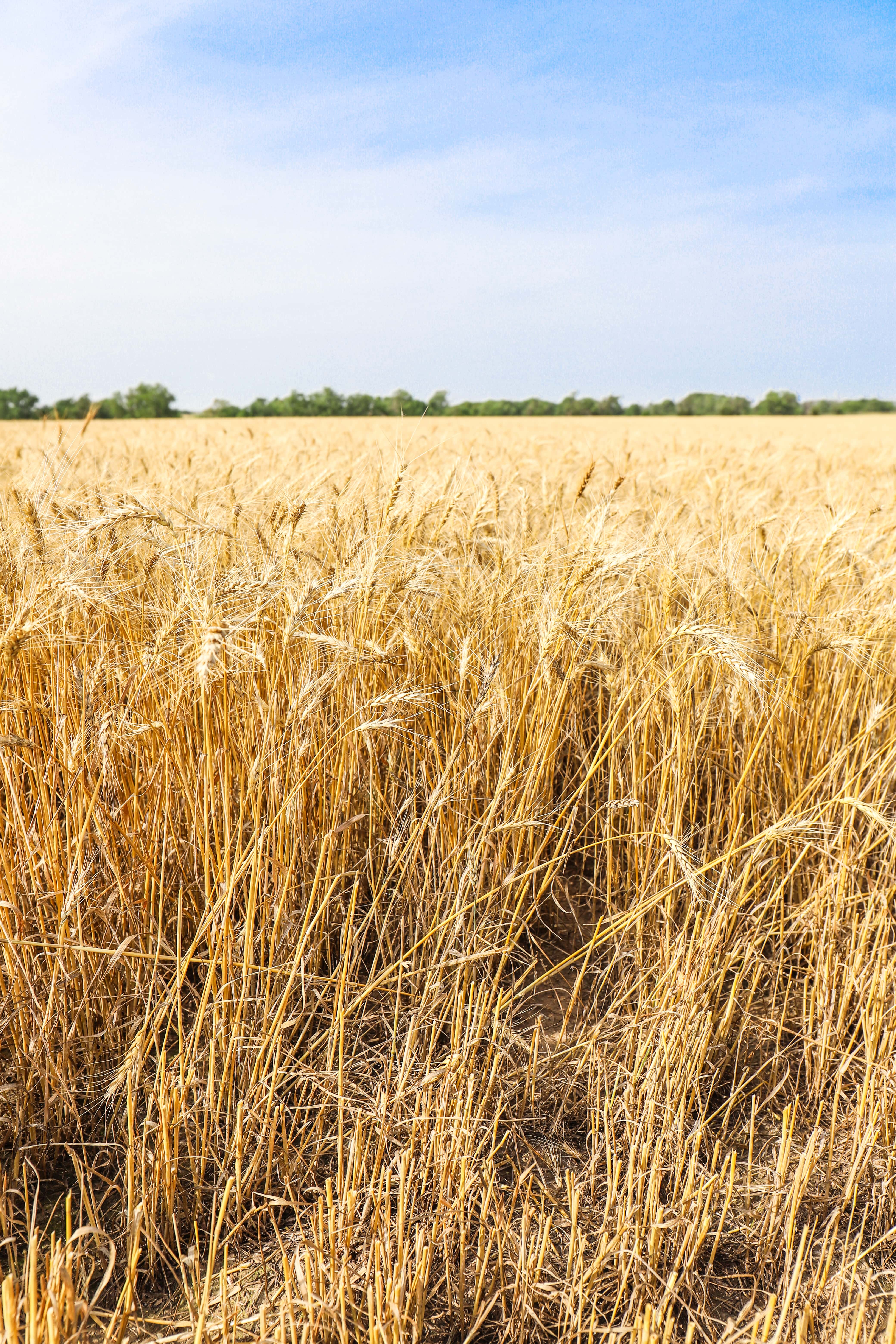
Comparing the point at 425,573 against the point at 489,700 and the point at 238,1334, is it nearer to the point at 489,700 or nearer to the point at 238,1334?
the point at 489,700

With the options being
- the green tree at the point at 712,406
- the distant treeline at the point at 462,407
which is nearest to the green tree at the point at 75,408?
the distant treeline at the point at 462,407

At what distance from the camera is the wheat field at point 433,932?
111 centimetres

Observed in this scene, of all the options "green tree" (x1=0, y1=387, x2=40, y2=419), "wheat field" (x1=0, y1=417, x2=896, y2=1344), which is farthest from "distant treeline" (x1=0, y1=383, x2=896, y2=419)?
"wheat field" (x1=0, y1=417, x2=896, y2=1344)

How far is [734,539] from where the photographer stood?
2230 mm

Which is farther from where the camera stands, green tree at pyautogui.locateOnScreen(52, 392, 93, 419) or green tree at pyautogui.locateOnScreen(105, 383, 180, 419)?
green tree at pyautogui.locateOnScreen(105, 383, 180, 419)

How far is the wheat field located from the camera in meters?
1.11

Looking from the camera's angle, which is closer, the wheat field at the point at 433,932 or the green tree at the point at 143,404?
the wheat field at the point at 433,932

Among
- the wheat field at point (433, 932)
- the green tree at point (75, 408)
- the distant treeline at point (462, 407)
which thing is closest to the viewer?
the wheat field at point (433, 932)

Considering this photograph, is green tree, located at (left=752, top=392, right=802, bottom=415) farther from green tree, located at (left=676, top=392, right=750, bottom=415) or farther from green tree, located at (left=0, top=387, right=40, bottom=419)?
green tree, located at (left=0, top=387, right=40, bottom=419)

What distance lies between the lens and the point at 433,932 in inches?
53.7

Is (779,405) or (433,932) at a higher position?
(779,405)

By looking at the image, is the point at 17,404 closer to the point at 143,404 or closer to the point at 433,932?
the point at 143,404

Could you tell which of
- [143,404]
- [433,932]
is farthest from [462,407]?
[433,932]

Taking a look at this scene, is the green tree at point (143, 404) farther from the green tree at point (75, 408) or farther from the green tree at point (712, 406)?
the green tree at point (712, 406)
